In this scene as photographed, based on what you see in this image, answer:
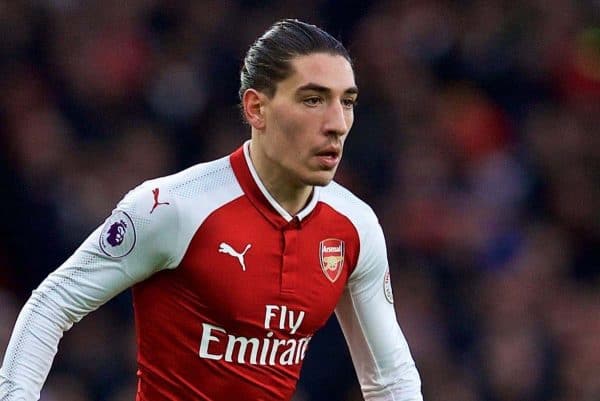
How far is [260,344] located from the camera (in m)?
3.99

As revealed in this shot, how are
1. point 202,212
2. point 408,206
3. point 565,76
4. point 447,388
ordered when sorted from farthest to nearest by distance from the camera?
point 565,76
point 408,206
point 447,388
point 202,212

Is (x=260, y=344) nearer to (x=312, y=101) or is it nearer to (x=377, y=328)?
(x=377, y=328)

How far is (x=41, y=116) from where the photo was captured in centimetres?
802

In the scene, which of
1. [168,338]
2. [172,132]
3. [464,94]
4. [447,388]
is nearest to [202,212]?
[168,338]

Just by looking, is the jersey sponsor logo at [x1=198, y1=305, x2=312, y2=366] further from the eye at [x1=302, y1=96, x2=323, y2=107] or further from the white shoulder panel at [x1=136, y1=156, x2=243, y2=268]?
the eye at [x1=302, y1=96, x2=323, y2=107]

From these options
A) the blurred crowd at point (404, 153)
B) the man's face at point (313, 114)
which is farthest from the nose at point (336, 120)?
the blurred crowd at point (404, 153)

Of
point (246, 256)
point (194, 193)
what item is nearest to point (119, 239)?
point (194, 193)

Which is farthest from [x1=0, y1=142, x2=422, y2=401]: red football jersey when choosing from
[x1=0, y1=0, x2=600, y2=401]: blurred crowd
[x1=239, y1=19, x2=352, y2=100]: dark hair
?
[x1=0, y1=0, x2=600, y2=401]: blurred crowd

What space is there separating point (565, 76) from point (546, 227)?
1050 millimetres

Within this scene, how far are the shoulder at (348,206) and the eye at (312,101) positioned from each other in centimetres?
37

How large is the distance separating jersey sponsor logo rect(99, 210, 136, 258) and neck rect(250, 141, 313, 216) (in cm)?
47

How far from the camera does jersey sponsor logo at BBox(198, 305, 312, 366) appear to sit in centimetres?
394

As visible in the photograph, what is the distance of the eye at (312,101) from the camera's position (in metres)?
3.89

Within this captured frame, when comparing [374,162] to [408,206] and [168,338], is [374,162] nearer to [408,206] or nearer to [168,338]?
[408,206]
